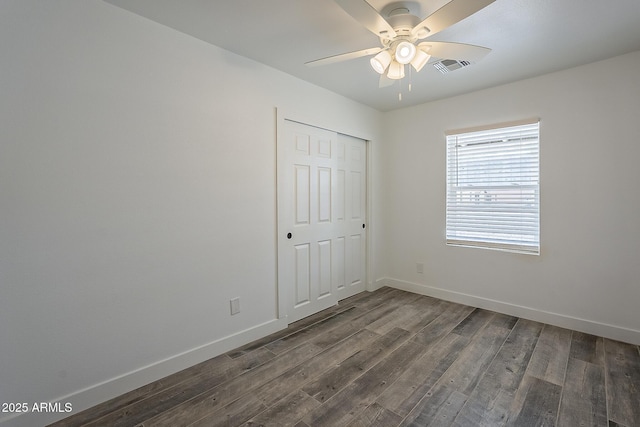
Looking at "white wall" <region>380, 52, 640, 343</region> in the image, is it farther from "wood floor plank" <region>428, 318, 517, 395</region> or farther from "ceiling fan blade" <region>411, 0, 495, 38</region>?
"ceiling fan blade" <region>411, 0, 495, 38</region>

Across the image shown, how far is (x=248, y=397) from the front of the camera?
6.15 feet

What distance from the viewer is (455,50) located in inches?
69.4

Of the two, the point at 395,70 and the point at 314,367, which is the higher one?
the point at 395,70

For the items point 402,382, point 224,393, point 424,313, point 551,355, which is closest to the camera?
point 224,393

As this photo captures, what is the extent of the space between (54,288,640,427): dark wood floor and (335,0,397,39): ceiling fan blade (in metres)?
2.22

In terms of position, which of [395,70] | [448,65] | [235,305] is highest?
[448,65]

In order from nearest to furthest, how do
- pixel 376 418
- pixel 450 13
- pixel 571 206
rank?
pixel 450 13 → pixel 376 418 → pixel 571 206

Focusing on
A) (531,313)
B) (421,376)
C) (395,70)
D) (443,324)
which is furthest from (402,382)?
(395,70)

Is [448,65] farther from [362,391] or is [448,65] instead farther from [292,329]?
[292,329]

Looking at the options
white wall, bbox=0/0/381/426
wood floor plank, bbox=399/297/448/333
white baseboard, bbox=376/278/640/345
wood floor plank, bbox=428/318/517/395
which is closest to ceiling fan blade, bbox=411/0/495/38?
white wall, bbox=0/0/381/426

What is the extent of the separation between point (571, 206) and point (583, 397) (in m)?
1.74

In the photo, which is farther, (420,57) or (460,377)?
(460,377)

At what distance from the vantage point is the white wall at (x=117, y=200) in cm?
159

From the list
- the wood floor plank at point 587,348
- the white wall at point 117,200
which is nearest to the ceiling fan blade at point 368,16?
the white wall at point 117,200
